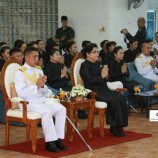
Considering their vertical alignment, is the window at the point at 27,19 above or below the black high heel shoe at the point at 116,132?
above

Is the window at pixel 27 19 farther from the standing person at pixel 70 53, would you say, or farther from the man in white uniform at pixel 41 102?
the man in white uniform at pixel 41 102

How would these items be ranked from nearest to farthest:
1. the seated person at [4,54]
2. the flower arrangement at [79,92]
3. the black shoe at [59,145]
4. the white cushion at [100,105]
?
the black shoe at [59,145], the flower arrangement at [79,92], the white cushion at [100,105], the seated person at [4,54]

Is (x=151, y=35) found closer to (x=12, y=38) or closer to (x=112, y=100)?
(x=12, y=38)

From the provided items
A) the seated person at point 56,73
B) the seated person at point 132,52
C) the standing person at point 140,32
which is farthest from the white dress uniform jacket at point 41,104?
the standing person at point 140,32

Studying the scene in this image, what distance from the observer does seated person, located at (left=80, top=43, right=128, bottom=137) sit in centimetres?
753

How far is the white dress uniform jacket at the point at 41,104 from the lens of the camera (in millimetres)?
6598

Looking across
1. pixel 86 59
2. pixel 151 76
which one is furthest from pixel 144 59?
pixel 86 59

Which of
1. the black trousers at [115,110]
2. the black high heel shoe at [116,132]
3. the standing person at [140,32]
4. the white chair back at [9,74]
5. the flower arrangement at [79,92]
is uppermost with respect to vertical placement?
the standing person at [140,32]

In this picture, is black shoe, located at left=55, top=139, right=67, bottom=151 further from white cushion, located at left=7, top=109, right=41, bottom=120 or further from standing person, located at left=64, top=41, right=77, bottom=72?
standing person, located at left=64, top=41, right=77, bottom=72

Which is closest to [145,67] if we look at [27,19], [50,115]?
[27,19]

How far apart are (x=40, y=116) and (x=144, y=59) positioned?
14.1ft

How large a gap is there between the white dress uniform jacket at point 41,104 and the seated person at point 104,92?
3.23ft

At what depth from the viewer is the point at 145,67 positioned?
34.3ft

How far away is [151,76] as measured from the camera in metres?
10.5
